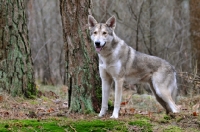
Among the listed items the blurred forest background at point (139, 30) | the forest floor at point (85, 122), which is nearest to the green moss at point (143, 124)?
the forest floor at point (85, 122)

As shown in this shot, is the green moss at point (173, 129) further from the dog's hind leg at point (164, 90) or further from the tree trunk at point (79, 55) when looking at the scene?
the tree trunk at point (79, 55)

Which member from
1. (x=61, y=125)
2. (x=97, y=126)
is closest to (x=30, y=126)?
(x=61, y=125)

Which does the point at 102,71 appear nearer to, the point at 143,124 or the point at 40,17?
the point at 143,124

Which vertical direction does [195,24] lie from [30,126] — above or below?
above

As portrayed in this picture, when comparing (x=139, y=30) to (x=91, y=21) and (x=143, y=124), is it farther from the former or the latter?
(x=143, y=124)

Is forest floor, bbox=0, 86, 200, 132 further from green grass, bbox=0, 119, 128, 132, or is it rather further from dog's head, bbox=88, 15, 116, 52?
dog's head, bbox=88, 15, 116, 52

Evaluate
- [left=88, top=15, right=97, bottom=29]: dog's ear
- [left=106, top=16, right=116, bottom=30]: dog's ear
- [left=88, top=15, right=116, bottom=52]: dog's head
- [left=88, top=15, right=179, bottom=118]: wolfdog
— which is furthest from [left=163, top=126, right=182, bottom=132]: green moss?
[left=88, top=15, right=97, bottom=29]: dog's ear

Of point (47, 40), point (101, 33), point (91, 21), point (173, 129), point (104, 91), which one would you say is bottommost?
point (173, 129)

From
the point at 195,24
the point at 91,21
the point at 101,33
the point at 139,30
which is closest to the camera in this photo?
the point at 101,33

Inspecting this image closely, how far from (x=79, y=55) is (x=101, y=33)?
66 centimetres

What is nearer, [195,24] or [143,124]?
[143,124]

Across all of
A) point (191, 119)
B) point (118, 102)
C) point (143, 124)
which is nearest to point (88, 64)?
point (118, 102)

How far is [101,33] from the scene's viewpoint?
6766mm

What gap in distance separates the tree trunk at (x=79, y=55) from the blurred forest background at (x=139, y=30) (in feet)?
20.0
